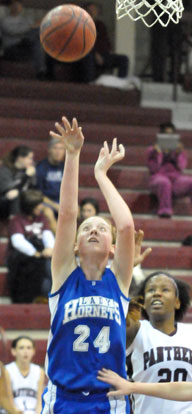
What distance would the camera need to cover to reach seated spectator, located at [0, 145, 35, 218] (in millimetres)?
8461

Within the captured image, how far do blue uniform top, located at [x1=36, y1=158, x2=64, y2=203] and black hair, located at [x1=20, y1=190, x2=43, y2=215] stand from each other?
0.81 meters

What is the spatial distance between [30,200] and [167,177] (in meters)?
2.03

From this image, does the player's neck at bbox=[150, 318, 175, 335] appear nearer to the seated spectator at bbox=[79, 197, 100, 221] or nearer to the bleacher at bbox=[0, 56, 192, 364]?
the bleacher at bbox=[0, 56, 192, 364]

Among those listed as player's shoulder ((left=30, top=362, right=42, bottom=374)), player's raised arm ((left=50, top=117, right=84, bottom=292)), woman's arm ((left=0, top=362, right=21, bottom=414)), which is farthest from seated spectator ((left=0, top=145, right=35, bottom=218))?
player's raised arm ((left=50, top=117, right=84, bottom=292))

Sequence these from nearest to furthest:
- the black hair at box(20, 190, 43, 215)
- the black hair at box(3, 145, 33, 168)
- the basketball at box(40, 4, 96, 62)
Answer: the basketball at box(40, 4, 96, 62) → the black hair at box(20, 190, 43, 215) → the black hair at box(3, 145, 33, 168)

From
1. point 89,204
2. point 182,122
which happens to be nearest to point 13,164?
point 89,204

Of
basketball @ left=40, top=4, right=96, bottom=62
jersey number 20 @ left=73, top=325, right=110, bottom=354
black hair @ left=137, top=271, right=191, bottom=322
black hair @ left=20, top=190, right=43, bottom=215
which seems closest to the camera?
jersey number 20 @ left=73, top=325, right=110, bottom=354

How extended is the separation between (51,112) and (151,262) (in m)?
2.64

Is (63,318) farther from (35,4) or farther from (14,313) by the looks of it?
(35,4)

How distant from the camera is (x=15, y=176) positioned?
862 cm

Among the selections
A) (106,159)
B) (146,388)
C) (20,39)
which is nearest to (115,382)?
(146,388)

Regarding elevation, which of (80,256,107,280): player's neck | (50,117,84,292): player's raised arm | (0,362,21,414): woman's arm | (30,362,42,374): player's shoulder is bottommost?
(0,362,21,414): woman's arm

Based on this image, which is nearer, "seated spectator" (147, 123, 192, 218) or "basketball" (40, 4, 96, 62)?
"basketball" (40, 4, 96, 62)

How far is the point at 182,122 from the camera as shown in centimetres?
1173
